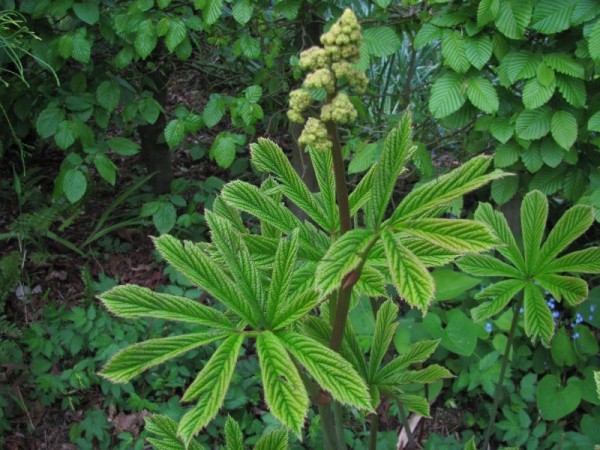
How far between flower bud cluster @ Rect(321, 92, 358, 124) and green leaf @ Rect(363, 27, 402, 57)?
161 cm

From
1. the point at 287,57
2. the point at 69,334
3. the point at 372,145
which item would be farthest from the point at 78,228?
the point at 372,145

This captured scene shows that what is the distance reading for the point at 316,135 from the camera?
0.73m

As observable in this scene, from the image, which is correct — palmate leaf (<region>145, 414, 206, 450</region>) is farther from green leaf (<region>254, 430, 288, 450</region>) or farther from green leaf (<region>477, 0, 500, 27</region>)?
green leaf (<region>477, 0, 500, 27</region>)

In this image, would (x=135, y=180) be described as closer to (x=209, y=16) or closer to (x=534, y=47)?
(x=209, y=16)

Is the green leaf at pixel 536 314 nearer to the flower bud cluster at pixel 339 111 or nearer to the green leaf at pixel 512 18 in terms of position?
the flower bud cluster at pixel 339 111

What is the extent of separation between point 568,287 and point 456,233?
2.16ft

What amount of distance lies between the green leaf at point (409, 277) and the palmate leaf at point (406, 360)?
1.88 feet

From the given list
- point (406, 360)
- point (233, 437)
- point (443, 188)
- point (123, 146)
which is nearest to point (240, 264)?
point (443, 188)

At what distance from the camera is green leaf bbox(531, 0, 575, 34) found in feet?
6.68

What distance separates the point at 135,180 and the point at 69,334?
1.10 metres

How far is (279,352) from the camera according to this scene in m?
0.83

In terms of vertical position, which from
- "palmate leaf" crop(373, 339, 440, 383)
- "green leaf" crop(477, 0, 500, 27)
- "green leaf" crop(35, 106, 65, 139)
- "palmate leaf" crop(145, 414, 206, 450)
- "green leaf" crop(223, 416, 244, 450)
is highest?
"green leaf" crop(477, 0, 500, 27)

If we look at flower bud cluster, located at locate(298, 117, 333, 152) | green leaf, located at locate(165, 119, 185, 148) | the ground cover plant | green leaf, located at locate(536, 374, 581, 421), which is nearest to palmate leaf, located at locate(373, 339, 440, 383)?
the ground cover plant

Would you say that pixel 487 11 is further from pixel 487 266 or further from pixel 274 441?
pixel 274 441
